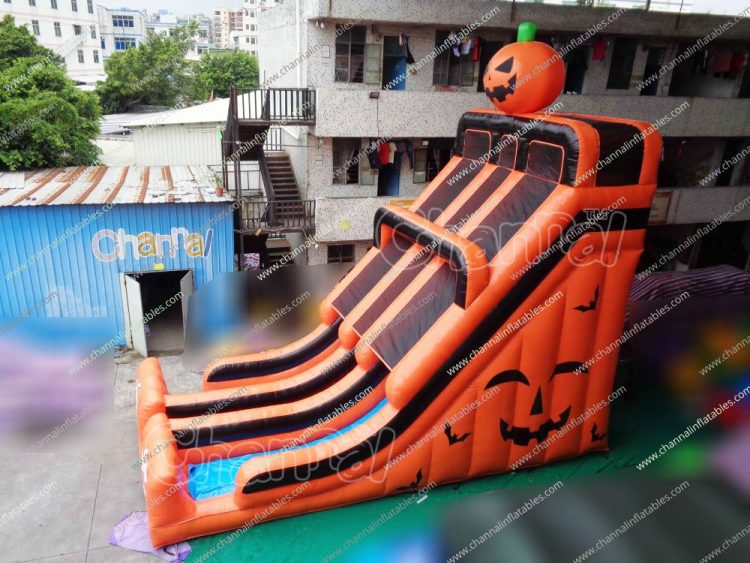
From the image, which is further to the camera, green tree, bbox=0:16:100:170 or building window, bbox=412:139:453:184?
building window, bbox=412:139:453:184

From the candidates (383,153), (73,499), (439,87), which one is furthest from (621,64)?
(73,499)

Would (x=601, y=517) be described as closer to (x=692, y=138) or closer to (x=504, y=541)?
(x=504, y=541)

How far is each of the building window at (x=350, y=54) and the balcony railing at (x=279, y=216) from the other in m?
2.77

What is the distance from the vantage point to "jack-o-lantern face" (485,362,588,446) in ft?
21.0

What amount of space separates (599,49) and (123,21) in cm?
5725

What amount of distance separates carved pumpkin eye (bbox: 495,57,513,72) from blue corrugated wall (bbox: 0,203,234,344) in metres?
5.47

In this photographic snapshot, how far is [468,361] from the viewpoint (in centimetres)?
616

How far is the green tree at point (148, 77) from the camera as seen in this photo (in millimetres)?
30328

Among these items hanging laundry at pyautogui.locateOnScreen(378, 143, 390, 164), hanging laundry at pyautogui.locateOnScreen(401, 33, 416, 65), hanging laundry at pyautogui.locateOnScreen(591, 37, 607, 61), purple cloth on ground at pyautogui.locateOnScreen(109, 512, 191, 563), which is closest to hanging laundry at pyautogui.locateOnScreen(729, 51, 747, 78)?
hanging laundry at pyautogui.locateOnScreen(591, 37, 607, 61)

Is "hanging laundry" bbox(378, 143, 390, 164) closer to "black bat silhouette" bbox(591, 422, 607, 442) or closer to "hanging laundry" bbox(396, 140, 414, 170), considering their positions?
"hanging laundry" bbox(396, 140, 414, 170)

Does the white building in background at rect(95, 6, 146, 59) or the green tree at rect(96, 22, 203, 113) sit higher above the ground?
the white building in background at rect(95, 6, 146, 59)

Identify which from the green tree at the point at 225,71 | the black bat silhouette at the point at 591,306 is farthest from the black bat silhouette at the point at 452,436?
the green tree at the point at 225,71

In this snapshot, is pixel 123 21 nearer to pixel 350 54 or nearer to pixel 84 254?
pixel 350 54

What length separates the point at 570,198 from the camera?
6035mm
